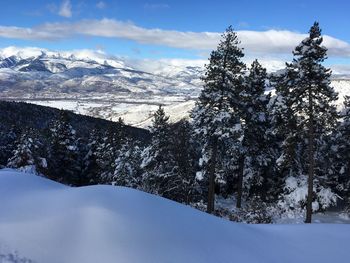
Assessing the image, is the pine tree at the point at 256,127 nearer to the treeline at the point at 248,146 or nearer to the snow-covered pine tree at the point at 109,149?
the treeline at the point at 248,146

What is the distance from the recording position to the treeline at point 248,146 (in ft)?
80.5

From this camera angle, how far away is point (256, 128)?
108ft

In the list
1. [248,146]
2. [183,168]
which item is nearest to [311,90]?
[248,146]

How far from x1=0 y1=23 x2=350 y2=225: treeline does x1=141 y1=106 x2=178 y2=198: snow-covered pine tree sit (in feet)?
0.32

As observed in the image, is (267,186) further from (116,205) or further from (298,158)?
(116,205)

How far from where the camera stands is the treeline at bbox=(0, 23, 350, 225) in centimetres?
2453

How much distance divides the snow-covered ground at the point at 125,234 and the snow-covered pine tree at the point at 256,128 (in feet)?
70.2

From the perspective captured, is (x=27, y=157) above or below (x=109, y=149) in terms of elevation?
below

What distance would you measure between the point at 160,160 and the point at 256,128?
10228 mm

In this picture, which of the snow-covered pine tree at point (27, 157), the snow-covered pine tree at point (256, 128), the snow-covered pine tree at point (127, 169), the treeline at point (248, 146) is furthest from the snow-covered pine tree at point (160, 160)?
the snow-covered pine tree at point (27, 157)

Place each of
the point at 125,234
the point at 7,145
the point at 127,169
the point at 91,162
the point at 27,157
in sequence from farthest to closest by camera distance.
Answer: the point at 7,145 → the point at 91,162 → the point at 127,169 → the point at 27,157 → the point at 125,234

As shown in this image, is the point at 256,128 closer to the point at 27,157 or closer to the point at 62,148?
the point at 27,157

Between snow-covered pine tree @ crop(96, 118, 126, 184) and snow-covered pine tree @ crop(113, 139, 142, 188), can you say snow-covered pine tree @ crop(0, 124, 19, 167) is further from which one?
snow-covered pine tree @ crop(113, 139, 142, 188)

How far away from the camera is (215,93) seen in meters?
27.8
